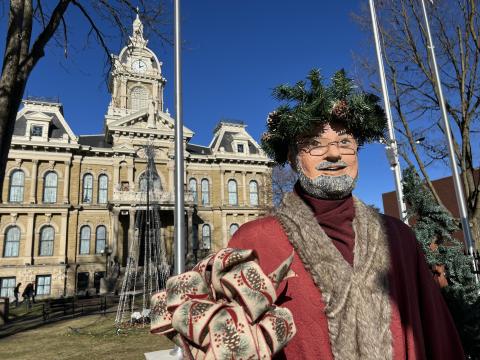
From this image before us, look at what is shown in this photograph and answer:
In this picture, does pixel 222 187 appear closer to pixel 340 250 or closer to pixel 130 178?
pixel 130 178

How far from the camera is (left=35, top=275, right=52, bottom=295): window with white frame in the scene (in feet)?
81.9

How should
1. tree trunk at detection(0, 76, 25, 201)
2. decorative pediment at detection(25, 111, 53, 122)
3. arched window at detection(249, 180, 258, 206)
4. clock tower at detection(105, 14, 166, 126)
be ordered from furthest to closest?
arched window at detection(249, 180, 258, 206), clock tower at detection(105, 14, 166, 126), decorative pediment at detection(25, 111, 53, 122), tree trunk at detection(0, 76, 25, 201)

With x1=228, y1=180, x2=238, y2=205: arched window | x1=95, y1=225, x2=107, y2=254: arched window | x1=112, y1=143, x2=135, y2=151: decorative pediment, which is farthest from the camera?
x1=228, y1=180, x2=238, y2=205: arched window

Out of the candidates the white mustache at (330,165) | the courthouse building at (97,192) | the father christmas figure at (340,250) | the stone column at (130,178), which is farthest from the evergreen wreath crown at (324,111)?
the stone column at (130,178)

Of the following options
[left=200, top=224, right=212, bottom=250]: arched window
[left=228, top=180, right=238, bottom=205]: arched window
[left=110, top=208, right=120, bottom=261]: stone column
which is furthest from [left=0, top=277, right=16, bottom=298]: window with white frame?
[left=228, top=180, right=238, bottom=205]: arched window

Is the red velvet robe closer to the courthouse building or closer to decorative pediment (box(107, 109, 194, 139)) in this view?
the courthouse building

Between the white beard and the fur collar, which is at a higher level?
the white beard

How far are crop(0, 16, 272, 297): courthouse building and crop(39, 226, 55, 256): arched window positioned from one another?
67mm

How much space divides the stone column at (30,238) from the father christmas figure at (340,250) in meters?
28.0

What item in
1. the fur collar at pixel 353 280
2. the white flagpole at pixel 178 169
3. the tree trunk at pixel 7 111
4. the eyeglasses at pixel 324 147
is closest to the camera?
the fur collar at pixel 353 280

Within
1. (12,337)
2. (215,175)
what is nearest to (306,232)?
(12,337)

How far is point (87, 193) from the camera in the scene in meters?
28.0

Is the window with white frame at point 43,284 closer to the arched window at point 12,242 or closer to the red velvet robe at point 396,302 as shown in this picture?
the arched window at point 12,242

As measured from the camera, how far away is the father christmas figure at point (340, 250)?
159 cm
